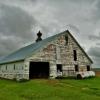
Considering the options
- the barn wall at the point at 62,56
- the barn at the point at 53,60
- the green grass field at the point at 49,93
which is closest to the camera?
the green grass field at the point at 49,93

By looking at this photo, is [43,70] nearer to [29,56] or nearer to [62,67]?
[62,67]

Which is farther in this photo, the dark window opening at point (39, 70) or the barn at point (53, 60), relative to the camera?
the dark window opening at point (39, 70)

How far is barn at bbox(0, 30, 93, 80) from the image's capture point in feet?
122

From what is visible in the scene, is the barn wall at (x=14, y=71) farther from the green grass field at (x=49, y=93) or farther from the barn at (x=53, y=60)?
the green grass field at (x=49, y=93)

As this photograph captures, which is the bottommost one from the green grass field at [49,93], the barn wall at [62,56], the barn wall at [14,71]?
the green grass field at [49,93]

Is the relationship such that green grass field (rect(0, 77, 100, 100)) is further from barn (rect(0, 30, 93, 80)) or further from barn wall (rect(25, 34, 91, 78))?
barn wall (rect(25, 34, 91, 78))

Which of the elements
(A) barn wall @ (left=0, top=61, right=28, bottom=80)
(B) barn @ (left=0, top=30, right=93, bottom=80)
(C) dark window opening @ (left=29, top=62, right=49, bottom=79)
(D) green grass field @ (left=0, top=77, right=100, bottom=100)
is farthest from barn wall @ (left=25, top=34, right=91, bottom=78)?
(D) green grass field @ (left=0, top=77, right=100, bottom=100)

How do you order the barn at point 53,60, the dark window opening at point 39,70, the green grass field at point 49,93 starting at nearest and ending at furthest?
the green grass field at point 49,93 → the barn at point 53,60 → the dark window opening at point 39,70

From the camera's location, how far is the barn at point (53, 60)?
122 feet

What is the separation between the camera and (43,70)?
42312 mm

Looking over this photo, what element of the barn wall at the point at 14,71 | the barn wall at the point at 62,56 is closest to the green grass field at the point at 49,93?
the barn wall at the point at 14,71

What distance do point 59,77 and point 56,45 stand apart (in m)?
5.35

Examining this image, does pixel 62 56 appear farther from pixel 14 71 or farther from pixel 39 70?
pixel 14 71

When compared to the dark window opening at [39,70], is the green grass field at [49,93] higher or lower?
lower
